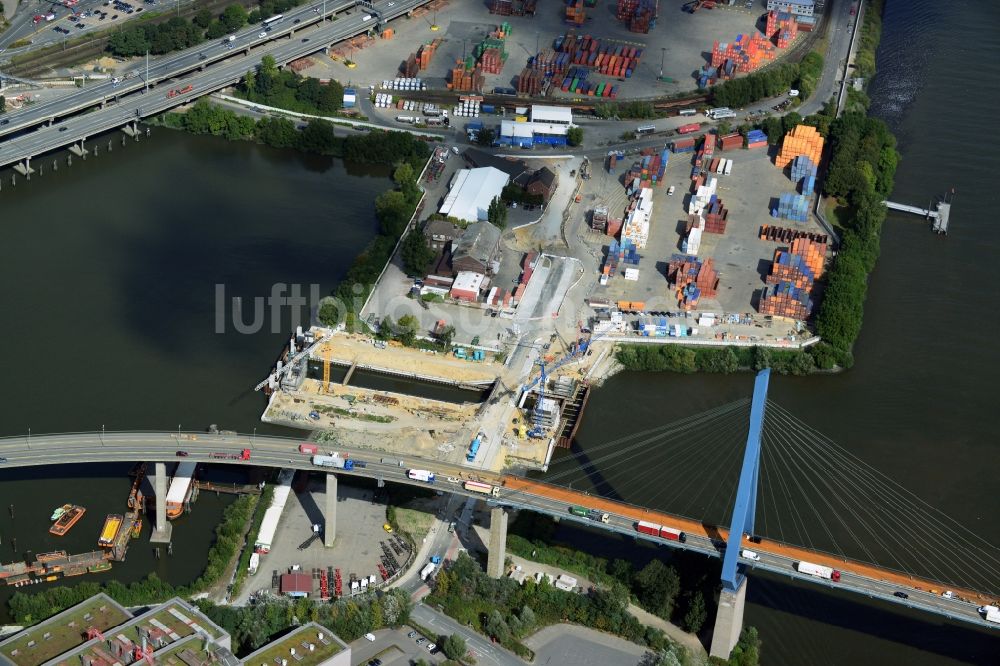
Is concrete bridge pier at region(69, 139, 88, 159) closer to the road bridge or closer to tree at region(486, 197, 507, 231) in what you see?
Result: the road bridge

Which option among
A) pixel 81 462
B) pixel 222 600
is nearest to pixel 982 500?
pixel 222 600

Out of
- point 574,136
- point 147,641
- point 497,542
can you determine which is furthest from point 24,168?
point 147,641

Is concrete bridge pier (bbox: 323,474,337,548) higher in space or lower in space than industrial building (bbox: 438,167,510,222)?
lower

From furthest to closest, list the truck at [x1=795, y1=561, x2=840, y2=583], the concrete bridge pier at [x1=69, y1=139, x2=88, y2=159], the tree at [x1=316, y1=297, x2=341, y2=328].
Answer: the concrete bridge pier at [x1=69, y1=139, x2=88, y2=159] < the tree at [x1=316, y1=297, x2=341, y2=328] < the truck at [x1=795, y1=561, x2=840, y2=583]

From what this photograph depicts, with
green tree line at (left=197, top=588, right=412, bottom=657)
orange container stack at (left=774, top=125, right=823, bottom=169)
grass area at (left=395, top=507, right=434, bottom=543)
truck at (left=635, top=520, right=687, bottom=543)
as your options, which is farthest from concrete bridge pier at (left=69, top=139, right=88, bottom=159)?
truck at (left=635, top=520, right=687, bottom=543)

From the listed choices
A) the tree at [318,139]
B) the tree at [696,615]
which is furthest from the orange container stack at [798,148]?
the tree at [696,615]

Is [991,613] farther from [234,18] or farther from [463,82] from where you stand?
[234,18]

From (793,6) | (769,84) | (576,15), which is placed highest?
(793,6)

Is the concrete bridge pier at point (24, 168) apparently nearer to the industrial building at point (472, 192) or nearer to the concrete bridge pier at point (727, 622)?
the industrial building at point (472, 192)
